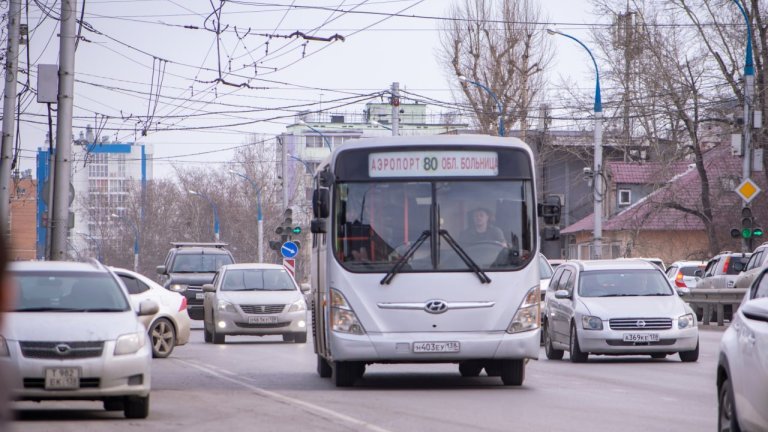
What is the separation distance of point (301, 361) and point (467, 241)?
289 inches

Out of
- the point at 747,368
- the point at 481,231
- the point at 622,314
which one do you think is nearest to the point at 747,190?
the point at 622,314

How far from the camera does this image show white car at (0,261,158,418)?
11008mm

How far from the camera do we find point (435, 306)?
15.0 meters

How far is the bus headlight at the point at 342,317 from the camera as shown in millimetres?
14914

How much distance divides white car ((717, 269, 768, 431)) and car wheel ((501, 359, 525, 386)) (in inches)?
288

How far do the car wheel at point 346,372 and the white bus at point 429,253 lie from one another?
0.6 inches

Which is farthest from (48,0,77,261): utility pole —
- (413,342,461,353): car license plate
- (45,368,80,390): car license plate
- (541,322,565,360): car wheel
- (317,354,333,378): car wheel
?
(45,368,80,390): car license plate

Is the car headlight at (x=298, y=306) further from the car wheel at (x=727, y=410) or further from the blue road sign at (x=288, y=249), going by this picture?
the car wheel at (x=727, y=410)

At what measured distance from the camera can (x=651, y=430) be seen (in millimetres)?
10422

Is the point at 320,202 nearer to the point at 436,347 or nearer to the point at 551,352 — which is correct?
the point at 436,347

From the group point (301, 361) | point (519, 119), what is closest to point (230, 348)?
point (301, 361)

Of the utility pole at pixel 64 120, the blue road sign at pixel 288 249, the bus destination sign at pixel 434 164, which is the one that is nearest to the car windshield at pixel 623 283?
the bus destination sign at pixel 434 164

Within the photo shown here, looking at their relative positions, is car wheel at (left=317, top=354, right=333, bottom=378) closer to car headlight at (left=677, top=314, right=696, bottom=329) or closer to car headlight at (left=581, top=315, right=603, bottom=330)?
car headlight at (left=581, top=315, right=603, bottom=330)

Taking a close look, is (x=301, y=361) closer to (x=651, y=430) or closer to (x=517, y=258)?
(x=517, y=258)
